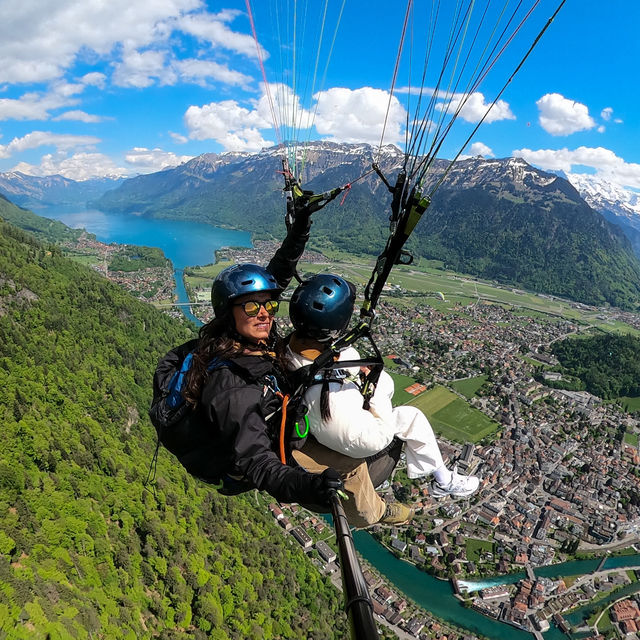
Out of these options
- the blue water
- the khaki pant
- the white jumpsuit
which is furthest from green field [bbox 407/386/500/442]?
the blue water

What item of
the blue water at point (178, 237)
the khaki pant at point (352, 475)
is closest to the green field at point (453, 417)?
the khaki pant at point (352, 475)

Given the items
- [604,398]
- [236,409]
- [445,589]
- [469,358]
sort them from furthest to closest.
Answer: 1. [469,358]
2. [604,398]
3. [445,589]
4. [236,409]

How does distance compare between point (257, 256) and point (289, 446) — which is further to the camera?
point (257, 256)

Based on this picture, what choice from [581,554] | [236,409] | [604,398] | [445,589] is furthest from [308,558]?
[604,398]

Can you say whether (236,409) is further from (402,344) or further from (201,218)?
(201,218)

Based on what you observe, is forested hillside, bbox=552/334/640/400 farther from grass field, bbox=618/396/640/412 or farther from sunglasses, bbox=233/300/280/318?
sunglasses, bbox=233/300/280/318

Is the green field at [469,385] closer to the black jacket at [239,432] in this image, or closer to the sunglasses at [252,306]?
the sunglasses at [252,306]

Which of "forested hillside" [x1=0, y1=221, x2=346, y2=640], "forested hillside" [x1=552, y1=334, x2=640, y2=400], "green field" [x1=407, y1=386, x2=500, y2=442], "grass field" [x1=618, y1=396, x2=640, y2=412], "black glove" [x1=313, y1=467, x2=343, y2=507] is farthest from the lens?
"forested hillside" [x1=552, y1=334, x2=640, y2=400]
